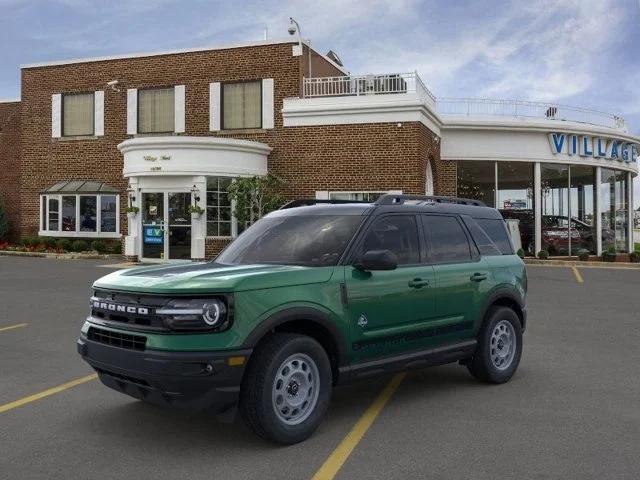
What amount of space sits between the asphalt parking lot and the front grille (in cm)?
71

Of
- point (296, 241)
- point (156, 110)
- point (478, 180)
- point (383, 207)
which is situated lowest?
point (296, 241)

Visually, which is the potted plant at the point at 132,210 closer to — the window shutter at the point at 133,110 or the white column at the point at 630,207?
the window shutter at the point at 133,110

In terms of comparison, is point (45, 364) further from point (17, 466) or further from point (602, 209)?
point (602, 209)

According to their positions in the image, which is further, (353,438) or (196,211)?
(196,211)

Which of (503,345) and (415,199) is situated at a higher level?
(415,199)

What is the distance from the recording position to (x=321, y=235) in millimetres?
5520

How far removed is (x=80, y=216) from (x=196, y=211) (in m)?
7.08

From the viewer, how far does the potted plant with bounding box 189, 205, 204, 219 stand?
20688 millimetres

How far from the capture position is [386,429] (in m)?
5.02

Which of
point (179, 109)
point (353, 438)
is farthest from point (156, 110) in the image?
point (353, 438)

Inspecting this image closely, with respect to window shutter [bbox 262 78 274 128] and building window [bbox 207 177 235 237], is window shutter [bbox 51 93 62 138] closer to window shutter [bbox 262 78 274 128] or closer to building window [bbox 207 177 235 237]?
building window [bbox 207 177 235 237]

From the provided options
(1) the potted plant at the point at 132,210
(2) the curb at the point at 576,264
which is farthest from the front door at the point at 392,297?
(2) the curb at the point at 576,264

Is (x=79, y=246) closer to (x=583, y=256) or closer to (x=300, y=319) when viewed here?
(x=583, y=256)

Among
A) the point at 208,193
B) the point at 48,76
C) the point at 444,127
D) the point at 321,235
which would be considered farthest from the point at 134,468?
the point at 48,76
